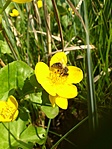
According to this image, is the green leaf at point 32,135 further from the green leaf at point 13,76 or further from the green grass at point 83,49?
the green grass at point 83,49

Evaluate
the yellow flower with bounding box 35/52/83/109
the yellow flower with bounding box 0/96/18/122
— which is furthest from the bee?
the yellow flower with bounding box 0/96/18/122

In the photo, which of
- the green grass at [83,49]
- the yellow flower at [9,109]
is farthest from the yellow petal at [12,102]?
the green grass at [83,49]

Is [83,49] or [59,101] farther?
[83,49]

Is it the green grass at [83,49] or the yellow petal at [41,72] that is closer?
the yellow petal at [41,72]

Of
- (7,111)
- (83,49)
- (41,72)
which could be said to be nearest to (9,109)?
(7,111)

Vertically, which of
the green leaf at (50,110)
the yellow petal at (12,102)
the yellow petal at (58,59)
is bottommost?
the green leaf at (50,110)

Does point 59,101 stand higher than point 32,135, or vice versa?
point 59,101

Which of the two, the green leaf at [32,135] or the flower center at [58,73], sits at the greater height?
the flower center at [58,73]

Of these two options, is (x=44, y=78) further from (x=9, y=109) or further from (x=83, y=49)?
(x=83, y=49)
